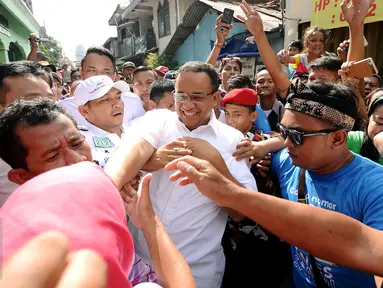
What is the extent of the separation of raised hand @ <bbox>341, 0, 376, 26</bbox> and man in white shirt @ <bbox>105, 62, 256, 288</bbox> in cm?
172

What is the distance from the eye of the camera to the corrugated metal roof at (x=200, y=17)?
940 cm

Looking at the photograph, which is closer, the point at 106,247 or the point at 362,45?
the point at 106,247

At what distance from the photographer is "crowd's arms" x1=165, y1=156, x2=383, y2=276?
3.54ft

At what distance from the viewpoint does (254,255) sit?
213 centimetres

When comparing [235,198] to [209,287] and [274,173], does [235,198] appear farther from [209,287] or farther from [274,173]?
[274,173]

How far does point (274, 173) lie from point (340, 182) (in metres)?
0.63

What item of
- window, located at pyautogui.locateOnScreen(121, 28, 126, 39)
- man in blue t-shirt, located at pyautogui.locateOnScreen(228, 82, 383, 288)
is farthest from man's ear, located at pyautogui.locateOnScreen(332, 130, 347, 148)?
window, located at pyautogui.locateOnScreen(121, 28, 126, 39)

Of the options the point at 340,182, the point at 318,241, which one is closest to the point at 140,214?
the point at 318,241

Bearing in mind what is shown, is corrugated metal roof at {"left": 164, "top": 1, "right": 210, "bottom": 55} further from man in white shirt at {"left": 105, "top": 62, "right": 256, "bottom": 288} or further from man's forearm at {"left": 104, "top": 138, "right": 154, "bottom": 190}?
man's forearm at {"left": 104, "top": 138, "right": 154, "bottom": 190}

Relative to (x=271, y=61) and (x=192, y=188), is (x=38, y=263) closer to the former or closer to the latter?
(x=192, y=188)

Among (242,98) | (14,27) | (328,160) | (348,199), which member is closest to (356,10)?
(242,98)

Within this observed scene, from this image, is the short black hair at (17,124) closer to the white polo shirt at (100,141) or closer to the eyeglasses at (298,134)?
the white polo shirt at (100,141)

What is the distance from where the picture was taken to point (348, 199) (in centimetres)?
149

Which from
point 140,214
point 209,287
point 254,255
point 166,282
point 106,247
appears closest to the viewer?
point 106,247
